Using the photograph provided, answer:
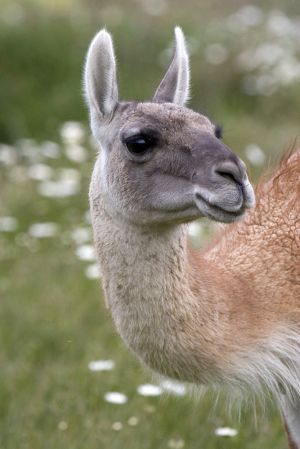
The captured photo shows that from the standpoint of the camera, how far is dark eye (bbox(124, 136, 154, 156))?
14.1ft

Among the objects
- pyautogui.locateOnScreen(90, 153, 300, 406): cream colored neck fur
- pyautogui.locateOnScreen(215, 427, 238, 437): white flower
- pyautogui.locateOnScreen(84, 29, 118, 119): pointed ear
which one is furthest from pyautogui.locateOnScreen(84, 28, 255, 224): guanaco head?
pyautogui.locateOnScreen(215, 427, 238, 437): white flower

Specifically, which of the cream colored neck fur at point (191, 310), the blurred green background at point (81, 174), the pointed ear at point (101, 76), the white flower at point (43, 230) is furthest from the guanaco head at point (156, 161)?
the white flower at point (43, 230)

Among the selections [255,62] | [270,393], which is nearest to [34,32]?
[255,62]

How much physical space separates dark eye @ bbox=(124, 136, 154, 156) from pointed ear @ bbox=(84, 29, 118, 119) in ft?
1.17

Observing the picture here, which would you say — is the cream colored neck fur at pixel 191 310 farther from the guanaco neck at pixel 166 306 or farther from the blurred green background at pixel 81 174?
the blurred green background at pixel 81 174

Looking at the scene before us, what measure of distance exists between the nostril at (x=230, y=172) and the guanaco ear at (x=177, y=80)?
86 cm

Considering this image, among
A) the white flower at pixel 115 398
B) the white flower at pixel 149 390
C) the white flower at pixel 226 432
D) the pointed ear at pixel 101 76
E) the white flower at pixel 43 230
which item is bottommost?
the white flower at pixel 226 432

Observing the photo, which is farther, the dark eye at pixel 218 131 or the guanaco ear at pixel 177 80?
the guanaco ear at pixel 177 80

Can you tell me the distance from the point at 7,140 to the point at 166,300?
247 inches

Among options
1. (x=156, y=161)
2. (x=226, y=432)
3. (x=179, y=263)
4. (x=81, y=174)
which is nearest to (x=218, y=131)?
(x=156, y=161)

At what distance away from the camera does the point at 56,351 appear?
6672mm

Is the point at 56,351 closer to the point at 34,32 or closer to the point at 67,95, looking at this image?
the point at 67,95

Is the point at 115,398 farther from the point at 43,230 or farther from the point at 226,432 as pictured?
the point at 43,230

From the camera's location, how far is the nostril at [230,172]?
400cm
